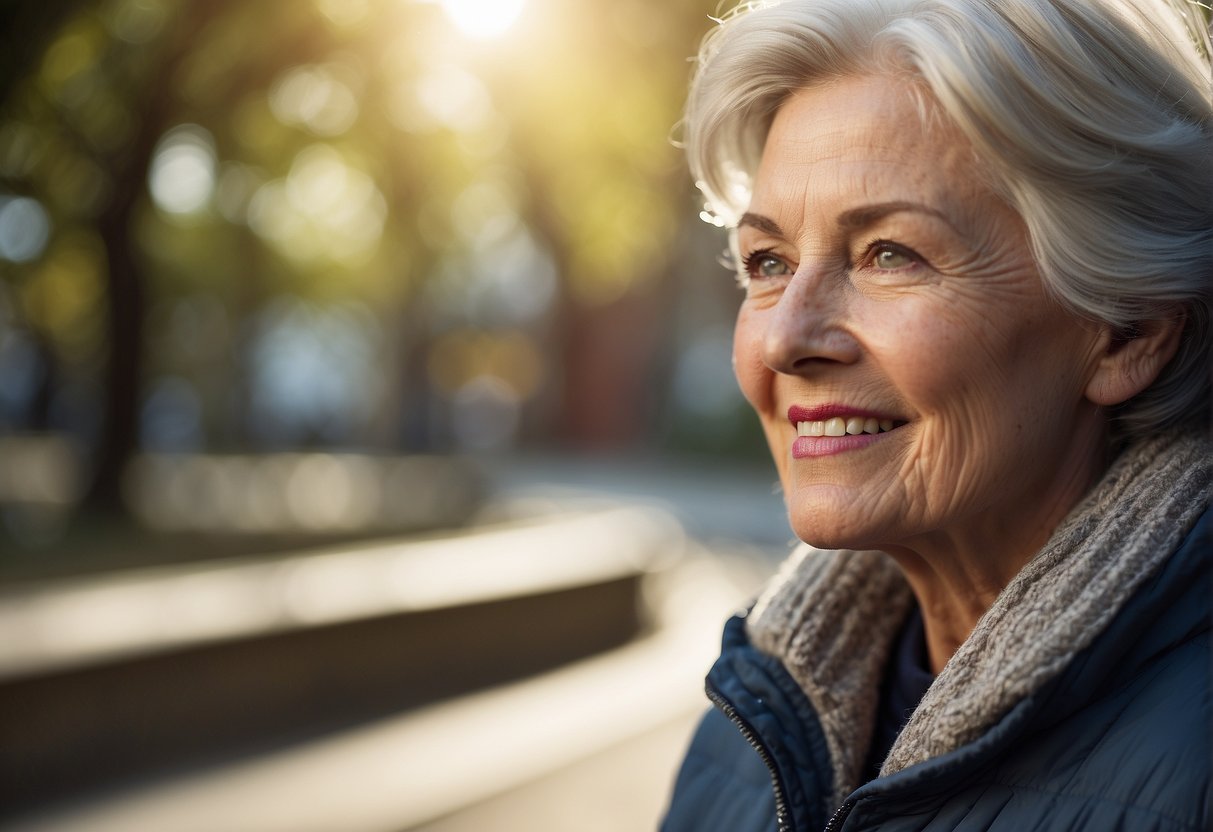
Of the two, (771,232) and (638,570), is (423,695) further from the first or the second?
(771,232)

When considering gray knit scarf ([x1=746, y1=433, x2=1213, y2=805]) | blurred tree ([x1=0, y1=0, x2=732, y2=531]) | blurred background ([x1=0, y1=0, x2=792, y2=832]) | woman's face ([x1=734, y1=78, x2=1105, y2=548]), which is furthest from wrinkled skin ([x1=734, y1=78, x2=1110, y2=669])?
blurred tree ([x1=0, y1=0, x2=732, y2=531])

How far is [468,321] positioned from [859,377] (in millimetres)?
42295

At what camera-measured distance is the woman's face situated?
1.66 m

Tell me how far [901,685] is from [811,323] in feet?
2.15

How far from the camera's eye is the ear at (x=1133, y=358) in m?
1.71

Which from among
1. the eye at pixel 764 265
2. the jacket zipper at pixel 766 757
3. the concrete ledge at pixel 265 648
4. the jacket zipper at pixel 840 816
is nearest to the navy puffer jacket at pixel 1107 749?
the jacket zipper at pixel 840 816

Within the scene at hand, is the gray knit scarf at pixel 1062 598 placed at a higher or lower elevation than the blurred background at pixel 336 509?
lower

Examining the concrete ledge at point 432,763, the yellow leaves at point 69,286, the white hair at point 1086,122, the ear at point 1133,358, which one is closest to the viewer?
the white hair at point 1086,122

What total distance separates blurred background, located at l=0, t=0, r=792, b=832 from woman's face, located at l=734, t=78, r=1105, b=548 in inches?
47.5

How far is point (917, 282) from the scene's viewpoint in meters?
1.68

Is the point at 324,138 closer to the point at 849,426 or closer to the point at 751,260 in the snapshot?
the point at 751,260

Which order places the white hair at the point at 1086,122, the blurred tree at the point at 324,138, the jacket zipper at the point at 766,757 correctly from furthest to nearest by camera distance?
1. the blurred tree at the point at 324,138
2. the jacket zipper at the point at 766,757
3. the white hair at the point at 1086,122

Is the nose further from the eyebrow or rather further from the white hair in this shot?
the white hair

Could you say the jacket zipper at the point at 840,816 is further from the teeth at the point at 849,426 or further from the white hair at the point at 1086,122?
the white hair at the point at 1086,122
